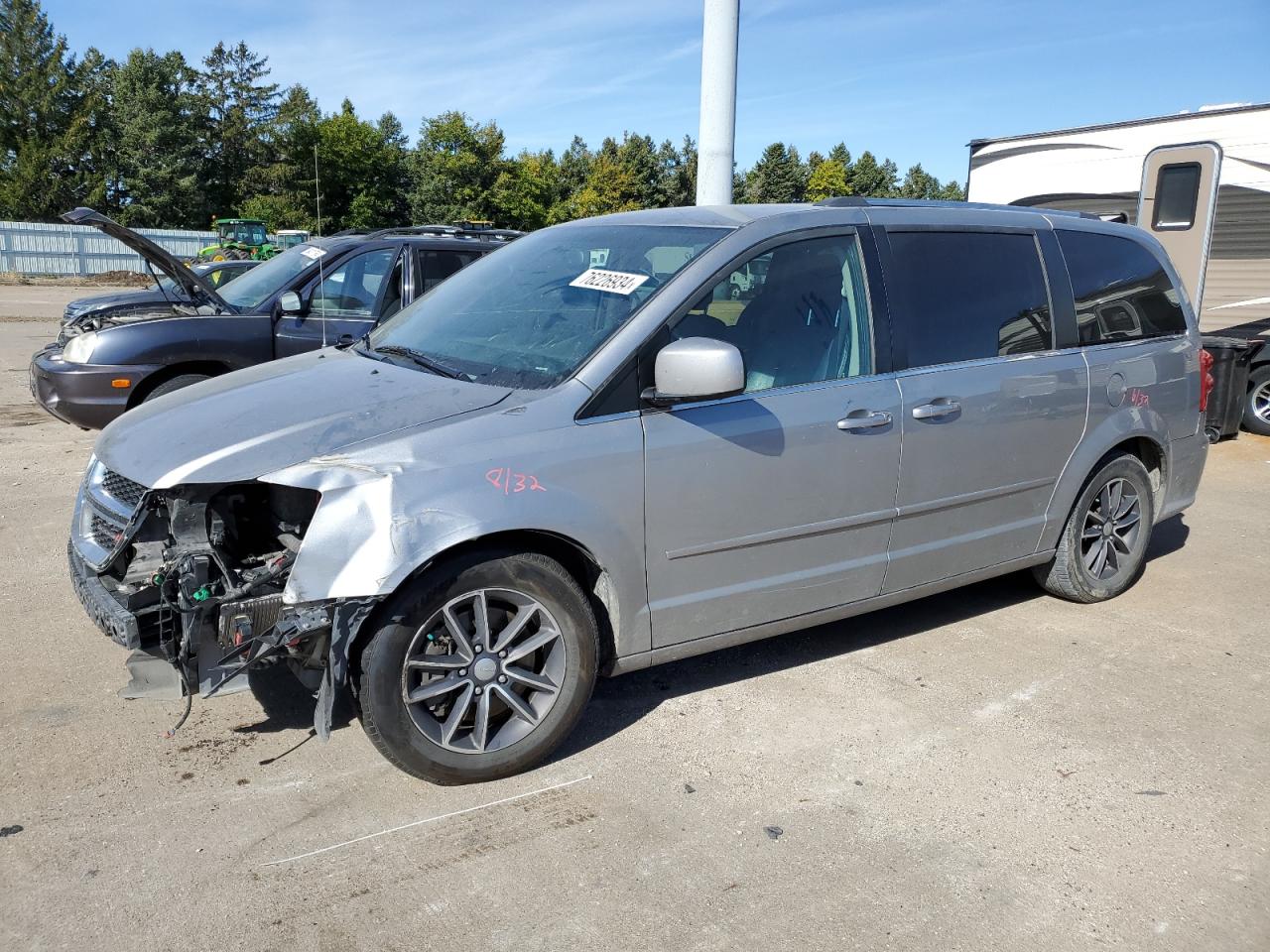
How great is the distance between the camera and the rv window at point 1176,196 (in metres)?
9.91

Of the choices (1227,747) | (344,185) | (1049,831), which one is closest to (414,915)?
(1049,831)

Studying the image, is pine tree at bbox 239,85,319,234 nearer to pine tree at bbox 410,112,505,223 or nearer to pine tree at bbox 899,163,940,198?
pine tree at bbox 410,112,505,223

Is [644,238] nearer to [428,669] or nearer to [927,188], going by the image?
[428,669]

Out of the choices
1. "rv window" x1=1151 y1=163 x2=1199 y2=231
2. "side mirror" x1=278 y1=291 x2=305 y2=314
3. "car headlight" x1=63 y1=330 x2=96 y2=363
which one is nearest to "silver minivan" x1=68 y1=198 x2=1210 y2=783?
"side mirror" x1=278 y1=291 x2=305 y2=314

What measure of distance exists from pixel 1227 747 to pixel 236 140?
78322mm

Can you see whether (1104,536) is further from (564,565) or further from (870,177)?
(870,177)

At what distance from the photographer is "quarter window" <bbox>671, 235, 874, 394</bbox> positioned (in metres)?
3.72

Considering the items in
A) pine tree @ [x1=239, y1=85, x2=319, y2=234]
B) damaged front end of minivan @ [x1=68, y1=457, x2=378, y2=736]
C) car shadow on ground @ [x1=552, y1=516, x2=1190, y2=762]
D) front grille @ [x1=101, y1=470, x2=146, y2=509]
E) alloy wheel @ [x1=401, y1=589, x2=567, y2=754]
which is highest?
pine tree @ [x1=239, y1=85, x2=319, y2=234]

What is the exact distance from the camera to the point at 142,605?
3.15 m

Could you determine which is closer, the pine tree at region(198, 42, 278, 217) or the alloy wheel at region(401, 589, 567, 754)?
the alloy wheel at region(401, 589, 567, 754)

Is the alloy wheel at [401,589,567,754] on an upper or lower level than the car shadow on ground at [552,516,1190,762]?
upper

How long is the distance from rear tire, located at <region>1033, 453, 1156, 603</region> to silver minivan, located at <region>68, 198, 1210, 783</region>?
0.21 metres

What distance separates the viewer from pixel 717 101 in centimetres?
842

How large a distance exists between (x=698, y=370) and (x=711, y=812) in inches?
55.6
